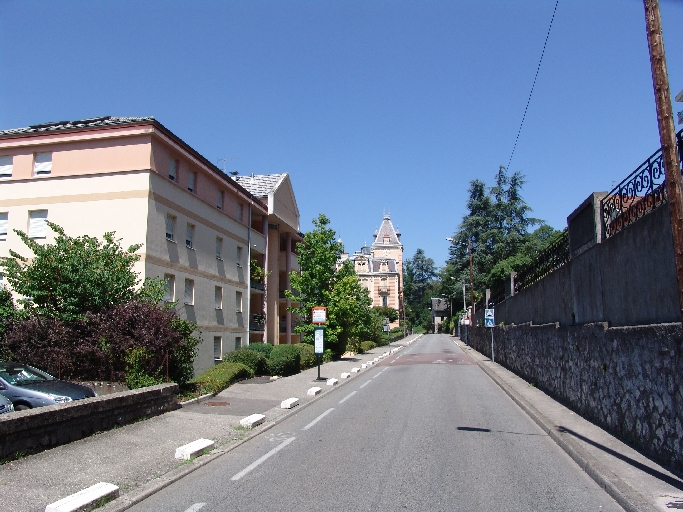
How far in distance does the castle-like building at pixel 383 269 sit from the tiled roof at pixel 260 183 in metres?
61.9

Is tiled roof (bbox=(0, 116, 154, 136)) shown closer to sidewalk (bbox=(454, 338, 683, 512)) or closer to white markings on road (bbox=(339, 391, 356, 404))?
white markings on road (bbox=(339, 391, 356, 404))

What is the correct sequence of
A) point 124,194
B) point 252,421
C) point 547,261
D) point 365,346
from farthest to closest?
1. point 365,346
2. point 124,194
3. point 547,261
4. point 252,421

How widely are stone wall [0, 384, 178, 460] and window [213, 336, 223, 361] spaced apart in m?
14.1

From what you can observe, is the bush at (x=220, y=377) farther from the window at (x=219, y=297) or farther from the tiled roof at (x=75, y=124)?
the tiled roof at (x=75, y=124)

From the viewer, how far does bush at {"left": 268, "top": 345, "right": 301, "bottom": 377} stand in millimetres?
24625

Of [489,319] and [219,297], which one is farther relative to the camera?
[489,319]

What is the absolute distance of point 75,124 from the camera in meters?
24.4

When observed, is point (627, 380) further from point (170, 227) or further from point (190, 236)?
point (190, 236)

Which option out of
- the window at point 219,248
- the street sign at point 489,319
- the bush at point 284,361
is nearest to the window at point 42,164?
the window at point 219,248

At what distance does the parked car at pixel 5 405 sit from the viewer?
10.9 meters

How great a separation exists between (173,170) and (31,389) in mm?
13696

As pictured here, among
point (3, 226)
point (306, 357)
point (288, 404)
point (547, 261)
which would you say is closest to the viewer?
point (288, 404)

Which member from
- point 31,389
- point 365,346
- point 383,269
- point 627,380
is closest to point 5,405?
point 31,389

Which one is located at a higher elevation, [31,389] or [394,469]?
[31,389]
